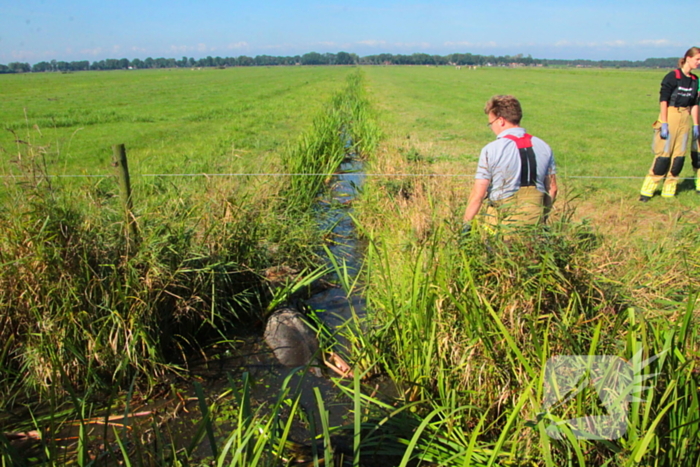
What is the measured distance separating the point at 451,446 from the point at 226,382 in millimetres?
1789

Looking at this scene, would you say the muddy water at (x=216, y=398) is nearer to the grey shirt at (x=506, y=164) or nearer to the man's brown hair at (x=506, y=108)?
the grey shirt at (x=506, y=164)

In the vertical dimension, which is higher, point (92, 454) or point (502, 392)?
point (502, 392)

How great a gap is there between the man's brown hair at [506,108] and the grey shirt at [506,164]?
9cm

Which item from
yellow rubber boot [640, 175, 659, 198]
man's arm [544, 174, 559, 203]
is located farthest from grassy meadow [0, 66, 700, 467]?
yellow rubber boot [640, 175, 659, 198]

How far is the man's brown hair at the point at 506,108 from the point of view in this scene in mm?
3822

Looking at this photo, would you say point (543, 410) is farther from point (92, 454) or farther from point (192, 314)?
point (192, 314)

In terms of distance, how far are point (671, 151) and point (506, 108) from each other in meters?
4.51

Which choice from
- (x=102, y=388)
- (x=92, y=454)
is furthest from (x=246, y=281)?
(x=92, y=454)

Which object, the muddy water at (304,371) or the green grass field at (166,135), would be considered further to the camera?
the green grass field at (166,135)

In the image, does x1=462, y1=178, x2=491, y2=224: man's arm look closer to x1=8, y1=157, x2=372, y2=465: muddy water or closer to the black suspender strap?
the black suspender strap

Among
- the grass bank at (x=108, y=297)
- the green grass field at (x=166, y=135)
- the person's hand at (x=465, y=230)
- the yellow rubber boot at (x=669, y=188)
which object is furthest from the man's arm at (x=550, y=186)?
the yellow rubber boot at (x=669, y=188)

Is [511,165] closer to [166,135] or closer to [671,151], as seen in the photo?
[671,151]

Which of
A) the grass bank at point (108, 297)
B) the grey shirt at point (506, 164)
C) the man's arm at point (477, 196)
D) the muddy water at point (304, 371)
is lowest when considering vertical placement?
Answer: the muddy water at point (304, 371)

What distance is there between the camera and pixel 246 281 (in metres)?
4.46
